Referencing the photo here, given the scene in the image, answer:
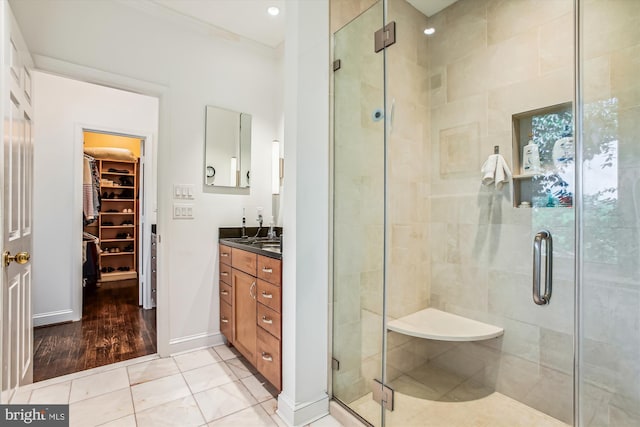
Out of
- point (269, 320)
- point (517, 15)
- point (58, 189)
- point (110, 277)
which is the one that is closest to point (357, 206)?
point (269, 320)

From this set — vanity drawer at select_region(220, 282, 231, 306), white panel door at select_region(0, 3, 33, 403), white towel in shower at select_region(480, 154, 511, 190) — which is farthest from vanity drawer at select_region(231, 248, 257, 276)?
white towel in shower at select_region(480, 154, 511, 190)

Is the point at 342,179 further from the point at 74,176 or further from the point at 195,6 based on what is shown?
the point at 74,176

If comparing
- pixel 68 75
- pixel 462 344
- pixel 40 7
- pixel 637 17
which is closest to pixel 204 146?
pixel 68 75

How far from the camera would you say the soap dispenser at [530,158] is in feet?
6.11

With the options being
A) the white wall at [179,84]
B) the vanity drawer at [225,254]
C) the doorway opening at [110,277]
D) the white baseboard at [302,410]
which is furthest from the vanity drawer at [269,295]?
the doorway opening at [110,277]

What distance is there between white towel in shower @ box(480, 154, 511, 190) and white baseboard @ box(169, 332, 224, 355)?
2.44 meters

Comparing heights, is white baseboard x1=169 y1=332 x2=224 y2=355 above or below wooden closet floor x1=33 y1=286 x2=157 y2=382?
above

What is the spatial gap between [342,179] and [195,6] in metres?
1.86

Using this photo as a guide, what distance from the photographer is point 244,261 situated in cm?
219

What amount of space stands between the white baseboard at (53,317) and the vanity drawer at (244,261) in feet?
6.65

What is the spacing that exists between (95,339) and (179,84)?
229 centimetres

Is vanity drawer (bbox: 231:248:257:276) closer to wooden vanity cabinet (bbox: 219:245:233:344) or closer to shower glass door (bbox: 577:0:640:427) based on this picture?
wooden vanity cabinet (bbox: 219:245:233:344)

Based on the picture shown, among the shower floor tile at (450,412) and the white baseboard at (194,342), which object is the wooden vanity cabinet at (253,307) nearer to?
the white baseboard at (194,342)

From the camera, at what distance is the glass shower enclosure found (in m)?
1.41
